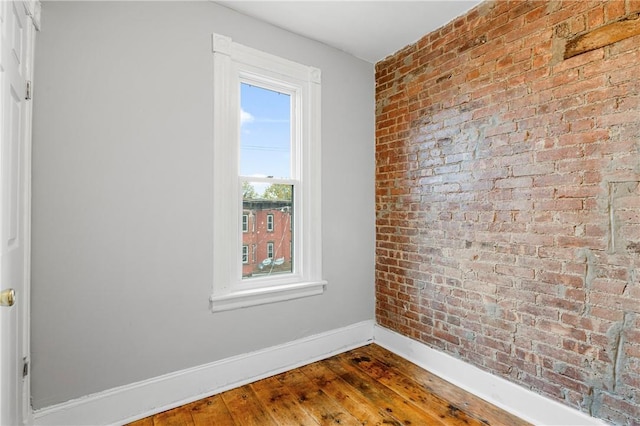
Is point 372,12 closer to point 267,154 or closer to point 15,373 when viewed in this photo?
point 267,154

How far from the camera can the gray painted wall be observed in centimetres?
173

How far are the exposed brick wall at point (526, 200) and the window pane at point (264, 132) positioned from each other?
1.08 metres

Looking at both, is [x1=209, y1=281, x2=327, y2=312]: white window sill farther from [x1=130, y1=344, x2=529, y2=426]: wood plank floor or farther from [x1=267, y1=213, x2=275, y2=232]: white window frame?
[x1=130, y1=344, x2=529, y2=426]: wood plank floor

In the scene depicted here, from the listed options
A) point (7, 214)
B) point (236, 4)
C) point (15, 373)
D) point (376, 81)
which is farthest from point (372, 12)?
point (15, 373)

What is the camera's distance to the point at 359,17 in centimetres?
242

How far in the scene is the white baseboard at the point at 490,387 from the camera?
1.79 meters

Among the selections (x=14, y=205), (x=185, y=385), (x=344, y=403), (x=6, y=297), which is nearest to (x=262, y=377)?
(x=185, y=385)

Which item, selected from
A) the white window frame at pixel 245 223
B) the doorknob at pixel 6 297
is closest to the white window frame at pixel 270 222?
the white window frame at pixel 245 223

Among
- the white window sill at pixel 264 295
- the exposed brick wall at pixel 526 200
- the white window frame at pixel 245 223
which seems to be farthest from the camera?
the white window frame at pixel 245 223

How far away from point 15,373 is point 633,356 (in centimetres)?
304

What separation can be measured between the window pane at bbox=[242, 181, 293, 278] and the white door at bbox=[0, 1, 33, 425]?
127 centimetres

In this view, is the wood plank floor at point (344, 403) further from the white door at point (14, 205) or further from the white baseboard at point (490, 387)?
the white door at point (14, 205)

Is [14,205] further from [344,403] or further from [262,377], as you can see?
[344,403]

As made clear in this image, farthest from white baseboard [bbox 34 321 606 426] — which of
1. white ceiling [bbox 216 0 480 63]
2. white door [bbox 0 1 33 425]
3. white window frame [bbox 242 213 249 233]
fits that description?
white ceiling [bbox 216 0 480 63]
